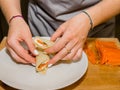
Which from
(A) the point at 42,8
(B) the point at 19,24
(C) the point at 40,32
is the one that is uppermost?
(B) the point at 19,24

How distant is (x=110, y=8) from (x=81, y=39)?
0.55ft

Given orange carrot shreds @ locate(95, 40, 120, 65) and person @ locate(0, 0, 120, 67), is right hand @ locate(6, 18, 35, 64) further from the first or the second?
orange carrot shreds @ locate(95, 40, 120, 65)

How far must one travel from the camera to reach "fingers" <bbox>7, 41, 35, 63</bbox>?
2.55 feet

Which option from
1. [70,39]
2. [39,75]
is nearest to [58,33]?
[70,39]

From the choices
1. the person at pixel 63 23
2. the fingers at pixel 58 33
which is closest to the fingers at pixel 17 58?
the person at pixel 63 23

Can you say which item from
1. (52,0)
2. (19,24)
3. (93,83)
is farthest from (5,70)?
(52,0)

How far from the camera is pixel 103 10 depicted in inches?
34.3

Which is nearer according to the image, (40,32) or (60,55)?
(60,55)

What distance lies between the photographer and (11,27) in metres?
0.85

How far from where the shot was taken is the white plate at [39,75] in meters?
0.72

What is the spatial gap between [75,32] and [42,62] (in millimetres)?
149

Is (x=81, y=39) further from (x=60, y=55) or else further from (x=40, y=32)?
(x=40, y=32)

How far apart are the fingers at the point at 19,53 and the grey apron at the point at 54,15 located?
11.9 inches

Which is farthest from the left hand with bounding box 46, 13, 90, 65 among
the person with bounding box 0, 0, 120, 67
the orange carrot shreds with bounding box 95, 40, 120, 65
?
the orange carrot shreds with bounding box 95, 40, 120, 65
